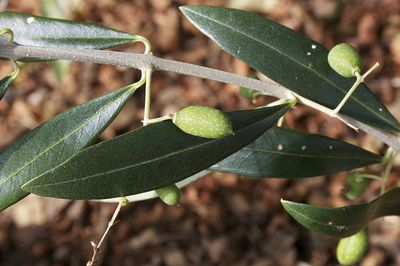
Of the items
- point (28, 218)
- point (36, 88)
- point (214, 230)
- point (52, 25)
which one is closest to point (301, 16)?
point (214, 230)

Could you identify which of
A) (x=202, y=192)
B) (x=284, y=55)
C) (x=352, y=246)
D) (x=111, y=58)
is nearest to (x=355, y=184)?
(x=352, y=246)

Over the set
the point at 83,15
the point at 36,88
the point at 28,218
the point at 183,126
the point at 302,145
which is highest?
the point at 183,126

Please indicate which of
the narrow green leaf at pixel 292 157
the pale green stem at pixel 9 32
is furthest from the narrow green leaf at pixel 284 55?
the pale green stem at pixel 9 32

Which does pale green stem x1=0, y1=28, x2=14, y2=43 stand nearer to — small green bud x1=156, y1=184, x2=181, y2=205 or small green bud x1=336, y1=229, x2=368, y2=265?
small green bud x1=156, y1=184, x2=181, y2=205

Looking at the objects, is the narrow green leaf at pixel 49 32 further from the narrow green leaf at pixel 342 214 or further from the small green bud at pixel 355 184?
the small green bud at pixel 355 184

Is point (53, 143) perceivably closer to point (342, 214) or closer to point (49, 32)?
point (49, 32)

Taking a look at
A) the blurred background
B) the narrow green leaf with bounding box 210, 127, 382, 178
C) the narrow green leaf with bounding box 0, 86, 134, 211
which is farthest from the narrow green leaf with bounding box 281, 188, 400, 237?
the blurred background

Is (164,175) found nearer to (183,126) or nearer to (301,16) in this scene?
(183,126)
